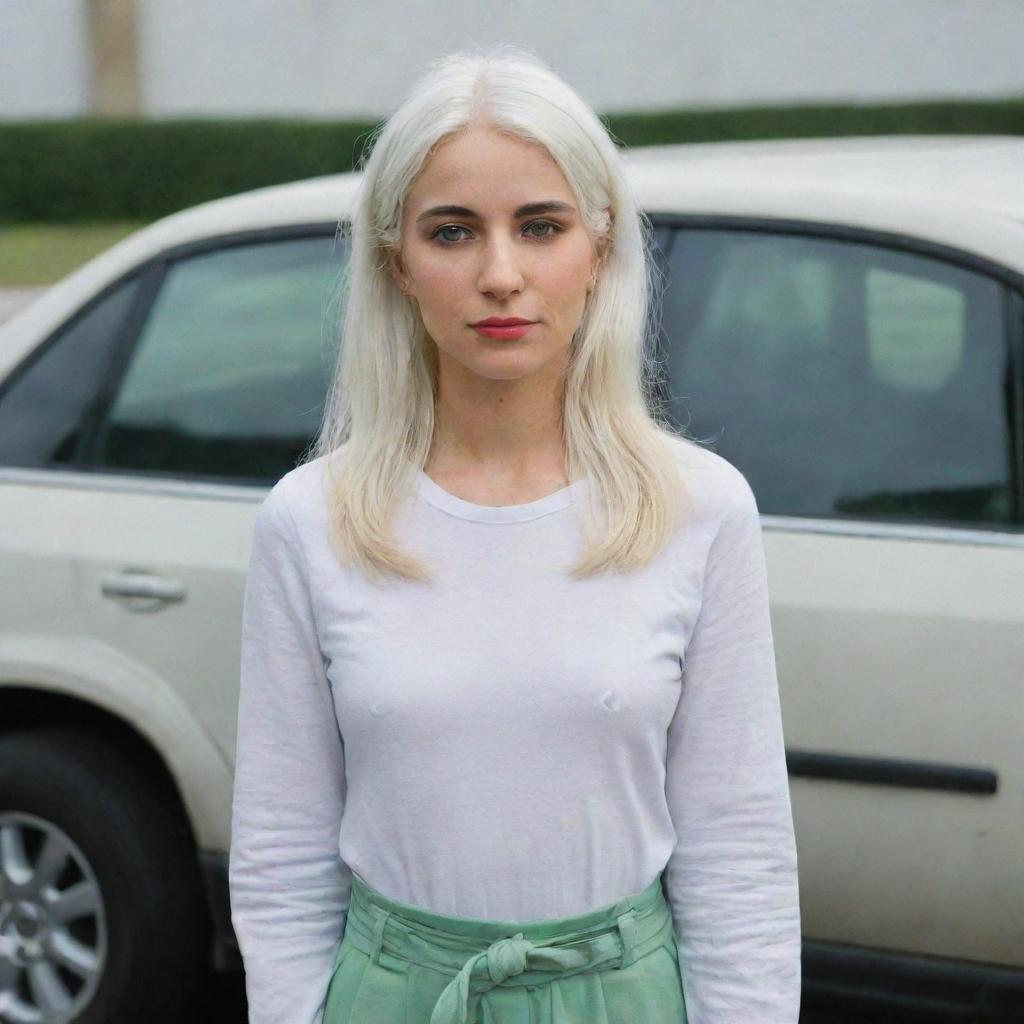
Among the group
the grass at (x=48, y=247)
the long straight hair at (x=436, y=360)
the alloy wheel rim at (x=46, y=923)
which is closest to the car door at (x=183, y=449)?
the alloy wheel rim at (x=46, y=923)

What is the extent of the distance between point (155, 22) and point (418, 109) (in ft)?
71.6

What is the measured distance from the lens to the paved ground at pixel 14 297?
13.4 metres

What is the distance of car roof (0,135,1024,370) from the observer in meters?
2.74

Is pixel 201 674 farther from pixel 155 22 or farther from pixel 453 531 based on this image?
pixel 155 22

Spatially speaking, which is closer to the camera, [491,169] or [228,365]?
[491,169]

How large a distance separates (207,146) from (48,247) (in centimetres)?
242

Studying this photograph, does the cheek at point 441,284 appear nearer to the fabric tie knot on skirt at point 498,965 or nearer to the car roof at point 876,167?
the fabric tie knot on skirt at point 498,965

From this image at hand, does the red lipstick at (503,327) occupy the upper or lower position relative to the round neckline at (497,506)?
upper

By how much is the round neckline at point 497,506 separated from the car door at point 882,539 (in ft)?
3.48

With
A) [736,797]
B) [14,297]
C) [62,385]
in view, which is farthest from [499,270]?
[14,297]

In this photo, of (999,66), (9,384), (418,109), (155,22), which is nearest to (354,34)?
(155,22)

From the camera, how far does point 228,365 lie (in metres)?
3.21

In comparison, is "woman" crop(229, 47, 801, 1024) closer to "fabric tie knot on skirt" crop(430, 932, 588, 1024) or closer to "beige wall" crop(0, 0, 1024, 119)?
"fabric tie knot on skirt" crop(430, 932, 588, 1024)

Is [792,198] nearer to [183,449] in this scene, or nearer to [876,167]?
[876,167]
